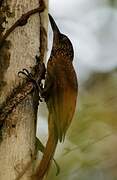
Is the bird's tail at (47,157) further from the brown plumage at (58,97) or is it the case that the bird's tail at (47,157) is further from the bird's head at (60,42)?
the bird's head at (60,42)

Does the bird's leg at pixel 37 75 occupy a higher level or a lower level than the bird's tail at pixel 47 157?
higher

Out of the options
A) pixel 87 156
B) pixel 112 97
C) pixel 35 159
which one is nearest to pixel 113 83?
pixel 112 97

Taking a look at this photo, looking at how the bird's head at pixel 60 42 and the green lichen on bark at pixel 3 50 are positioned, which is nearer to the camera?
the green lichen on bark at pixel 3 50

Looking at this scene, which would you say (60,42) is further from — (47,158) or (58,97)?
(47,158)

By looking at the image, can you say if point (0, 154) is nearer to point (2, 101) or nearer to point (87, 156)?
point (2, 101)

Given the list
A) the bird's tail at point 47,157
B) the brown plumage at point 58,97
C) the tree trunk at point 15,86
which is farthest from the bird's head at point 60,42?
the bird's tail at point 47,157

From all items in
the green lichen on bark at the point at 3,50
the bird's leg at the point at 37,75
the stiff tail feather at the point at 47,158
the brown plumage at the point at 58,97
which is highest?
the green lichen on bark at the point at 3,50

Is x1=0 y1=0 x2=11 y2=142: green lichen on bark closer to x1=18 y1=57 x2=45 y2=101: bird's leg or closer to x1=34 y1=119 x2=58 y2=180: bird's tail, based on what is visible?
x1=18 y1=57 x2=45 y2=101: bird's leg
